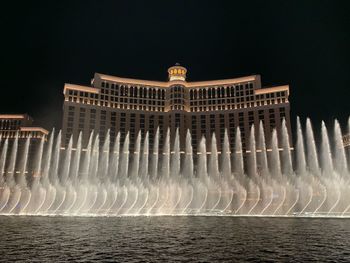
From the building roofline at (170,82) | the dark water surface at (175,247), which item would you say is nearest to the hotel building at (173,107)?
the building roofline at (170,82)

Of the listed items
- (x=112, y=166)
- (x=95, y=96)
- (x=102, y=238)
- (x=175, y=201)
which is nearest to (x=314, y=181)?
(x=175, y=201)

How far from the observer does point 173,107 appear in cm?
10762

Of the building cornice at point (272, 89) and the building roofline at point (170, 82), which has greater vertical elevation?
the building roofline at point (170, 82)

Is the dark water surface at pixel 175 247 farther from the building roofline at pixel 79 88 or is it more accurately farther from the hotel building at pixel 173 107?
the building roofline at pixel 79 88

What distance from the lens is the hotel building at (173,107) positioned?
336 feet

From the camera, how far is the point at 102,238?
2250cm

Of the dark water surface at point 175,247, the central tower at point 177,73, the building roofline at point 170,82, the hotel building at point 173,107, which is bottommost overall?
the dark water surface at point 175,247

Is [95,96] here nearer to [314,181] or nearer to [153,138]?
[153,138]

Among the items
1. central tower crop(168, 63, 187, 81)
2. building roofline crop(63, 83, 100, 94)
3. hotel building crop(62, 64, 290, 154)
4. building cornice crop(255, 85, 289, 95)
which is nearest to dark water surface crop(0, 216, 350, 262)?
hotel building crop(62, 64, 290, 154)

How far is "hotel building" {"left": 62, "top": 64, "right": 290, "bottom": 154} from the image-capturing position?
102m

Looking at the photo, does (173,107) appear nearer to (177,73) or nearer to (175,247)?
(177,73)

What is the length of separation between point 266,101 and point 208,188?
2156 inches

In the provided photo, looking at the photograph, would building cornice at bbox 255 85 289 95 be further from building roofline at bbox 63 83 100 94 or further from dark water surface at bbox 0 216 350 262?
dark water surface at bbox 0 216 350 262

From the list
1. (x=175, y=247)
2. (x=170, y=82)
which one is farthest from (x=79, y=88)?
(x=175, y=247)
